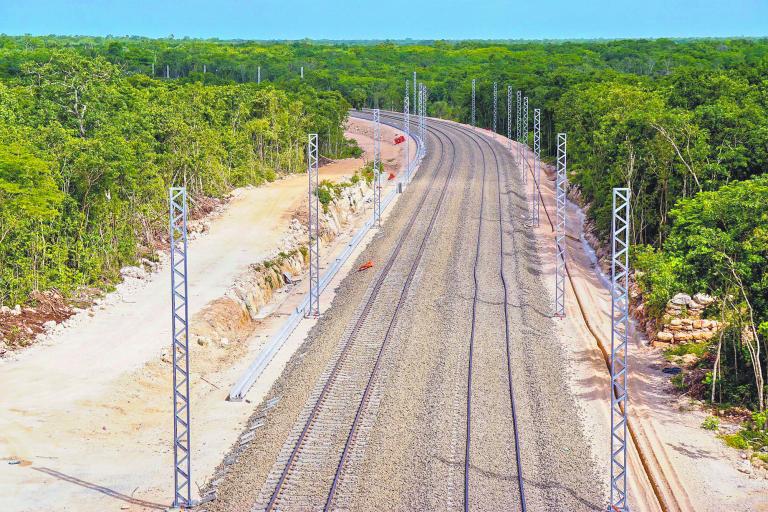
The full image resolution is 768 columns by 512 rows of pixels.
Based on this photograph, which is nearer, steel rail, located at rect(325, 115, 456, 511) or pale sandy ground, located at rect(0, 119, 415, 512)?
steel rail, located at rect(325, 115, 456, 511)

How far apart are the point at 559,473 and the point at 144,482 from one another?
1082cm

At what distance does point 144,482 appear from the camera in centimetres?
2616

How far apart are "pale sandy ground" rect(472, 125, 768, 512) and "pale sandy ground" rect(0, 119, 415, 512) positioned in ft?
35.9

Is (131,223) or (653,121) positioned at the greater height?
(653,121)

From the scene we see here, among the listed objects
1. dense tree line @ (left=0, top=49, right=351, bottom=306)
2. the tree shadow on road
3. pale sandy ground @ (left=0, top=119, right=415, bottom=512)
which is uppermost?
dense tree line @ (left=0, top=49, right=351, bottom=306)

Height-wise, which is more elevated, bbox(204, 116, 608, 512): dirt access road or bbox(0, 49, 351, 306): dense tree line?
bbox(0, 49, 351, 306): dense tree line

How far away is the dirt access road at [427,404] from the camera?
25047 mm

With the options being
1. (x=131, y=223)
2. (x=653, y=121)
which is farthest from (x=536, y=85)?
(x=131, y=223)

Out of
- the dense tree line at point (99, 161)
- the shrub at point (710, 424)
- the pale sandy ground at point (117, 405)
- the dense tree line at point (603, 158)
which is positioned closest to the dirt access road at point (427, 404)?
the pale sandy ground at point (117, 405)

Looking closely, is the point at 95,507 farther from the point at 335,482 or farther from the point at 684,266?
the point at 684,266

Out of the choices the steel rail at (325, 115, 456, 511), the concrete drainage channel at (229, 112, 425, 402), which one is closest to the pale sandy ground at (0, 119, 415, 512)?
the concrete drainage channel at (229, 112, 425, 402)

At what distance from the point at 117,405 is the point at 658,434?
16.7 m

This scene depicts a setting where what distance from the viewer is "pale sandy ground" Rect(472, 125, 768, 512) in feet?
84.2

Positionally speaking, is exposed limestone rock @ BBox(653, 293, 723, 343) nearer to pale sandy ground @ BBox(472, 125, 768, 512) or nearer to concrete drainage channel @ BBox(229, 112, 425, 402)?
pale sandy ground @ BBox(472, 125, 768, 512)
